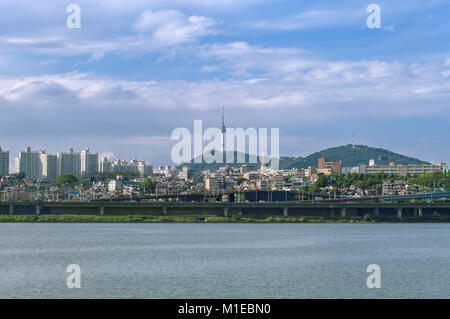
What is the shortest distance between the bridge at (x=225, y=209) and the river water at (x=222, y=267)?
4948 centimetres

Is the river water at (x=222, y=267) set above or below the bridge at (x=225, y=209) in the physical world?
below

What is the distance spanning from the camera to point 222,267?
153 feet

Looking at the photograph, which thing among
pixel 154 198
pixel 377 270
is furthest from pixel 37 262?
pixel 154 198

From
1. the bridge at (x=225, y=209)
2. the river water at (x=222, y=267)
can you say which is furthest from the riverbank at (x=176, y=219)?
the river water at (x=222, y=267)

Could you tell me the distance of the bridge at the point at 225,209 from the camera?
4845 inches

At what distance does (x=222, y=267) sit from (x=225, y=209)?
77613 millimetres

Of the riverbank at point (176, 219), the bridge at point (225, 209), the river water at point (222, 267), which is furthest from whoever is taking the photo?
the bridge at point (225, 209)

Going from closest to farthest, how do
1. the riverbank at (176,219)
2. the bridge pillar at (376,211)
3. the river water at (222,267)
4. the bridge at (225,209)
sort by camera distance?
the river water at (222,267) < the riverbank at (176,219) < the bridge at (225,209) < the bridge pillar at (376,211)

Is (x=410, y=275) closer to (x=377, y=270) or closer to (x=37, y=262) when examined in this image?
(x=377, y=270)

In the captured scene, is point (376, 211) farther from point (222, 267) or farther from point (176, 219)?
point (222, 267)

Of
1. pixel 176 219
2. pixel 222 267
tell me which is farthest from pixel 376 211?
pixel 222 267

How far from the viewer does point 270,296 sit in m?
34.8

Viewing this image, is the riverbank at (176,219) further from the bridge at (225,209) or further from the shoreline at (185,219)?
the bridge at (225,209)
